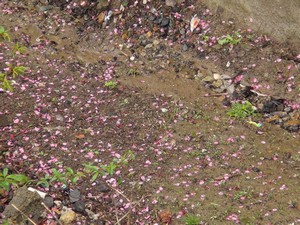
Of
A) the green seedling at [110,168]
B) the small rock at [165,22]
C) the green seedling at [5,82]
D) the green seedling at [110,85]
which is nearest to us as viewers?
the green seedling at [5,82]

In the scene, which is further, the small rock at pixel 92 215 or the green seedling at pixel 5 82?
the small rock at pixel 92 215

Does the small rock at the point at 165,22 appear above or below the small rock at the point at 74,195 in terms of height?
above

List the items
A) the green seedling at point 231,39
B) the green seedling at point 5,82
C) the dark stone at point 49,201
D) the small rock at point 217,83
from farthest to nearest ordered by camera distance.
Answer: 1. the green seedling at point 231,39
2. the small rock at point 217,83
3. the dark stone at point 49,201
4. the green seedling at point 5,82

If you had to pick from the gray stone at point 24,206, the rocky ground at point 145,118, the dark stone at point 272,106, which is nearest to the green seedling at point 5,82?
the rocky ground at point 145,118

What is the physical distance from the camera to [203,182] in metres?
6.30

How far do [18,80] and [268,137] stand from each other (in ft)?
17.1

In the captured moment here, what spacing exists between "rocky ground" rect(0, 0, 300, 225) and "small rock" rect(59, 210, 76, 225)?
0.03 metres

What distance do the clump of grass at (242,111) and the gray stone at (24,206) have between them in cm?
398

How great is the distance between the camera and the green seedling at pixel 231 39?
8.78m

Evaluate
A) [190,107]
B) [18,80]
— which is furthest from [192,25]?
[18,80]

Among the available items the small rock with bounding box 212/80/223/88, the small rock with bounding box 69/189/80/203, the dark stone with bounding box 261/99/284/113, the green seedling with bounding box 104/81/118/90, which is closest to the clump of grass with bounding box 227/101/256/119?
the dark stone with bounding box 261/99/284/113

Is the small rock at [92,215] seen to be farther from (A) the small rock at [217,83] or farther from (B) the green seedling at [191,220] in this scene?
(A) the small rock at [217,83]

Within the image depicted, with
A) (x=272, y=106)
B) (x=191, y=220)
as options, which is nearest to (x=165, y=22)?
(x=272, y=106)

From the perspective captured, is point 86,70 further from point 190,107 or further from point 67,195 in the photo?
point 67,195
